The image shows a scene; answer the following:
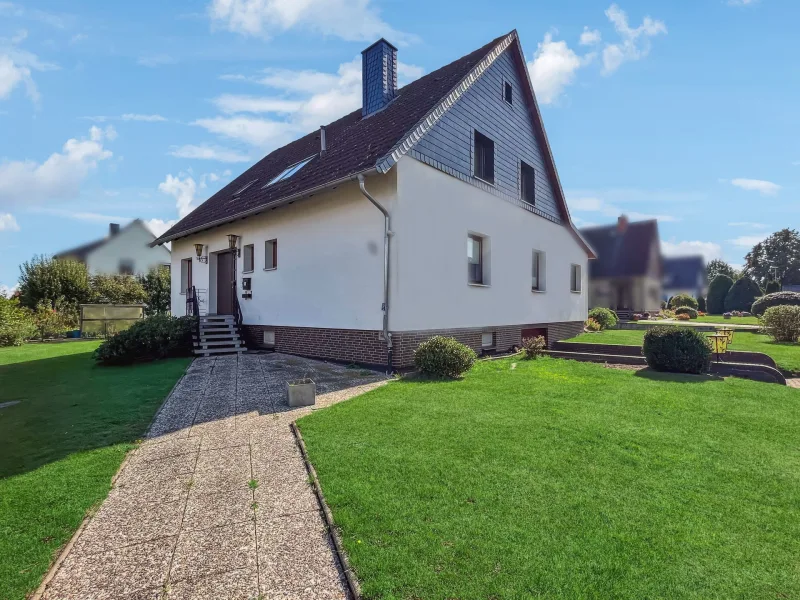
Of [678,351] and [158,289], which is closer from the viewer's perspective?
[678,351]

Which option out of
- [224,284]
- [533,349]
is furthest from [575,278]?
[224,284]

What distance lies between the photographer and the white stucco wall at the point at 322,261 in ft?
32.3

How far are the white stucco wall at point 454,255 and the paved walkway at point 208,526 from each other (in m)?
4.74

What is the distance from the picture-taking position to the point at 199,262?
52.5ft

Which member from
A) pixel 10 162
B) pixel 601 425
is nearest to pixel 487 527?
pixel 601 425

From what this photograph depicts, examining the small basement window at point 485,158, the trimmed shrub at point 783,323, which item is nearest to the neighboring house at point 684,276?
the trimmed shrub at point 783,323

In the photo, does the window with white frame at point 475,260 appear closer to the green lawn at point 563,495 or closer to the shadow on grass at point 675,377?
the shadow on grass at point 675,377

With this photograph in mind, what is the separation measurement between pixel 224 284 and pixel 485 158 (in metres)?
9.46

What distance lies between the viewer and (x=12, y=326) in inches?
690

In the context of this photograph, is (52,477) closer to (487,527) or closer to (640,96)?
(487,527)

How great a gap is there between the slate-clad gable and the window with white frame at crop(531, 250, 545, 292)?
139 cm

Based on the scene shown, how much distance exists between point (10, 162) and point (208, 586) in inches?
502

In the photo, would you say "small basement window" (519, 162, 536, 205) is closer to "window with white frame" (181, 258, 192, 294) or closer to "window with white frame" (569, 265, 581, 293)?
"window with white frame" (569, 265, 581, 293)

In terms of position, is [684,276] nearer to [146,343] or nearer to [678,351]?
[678,351]
